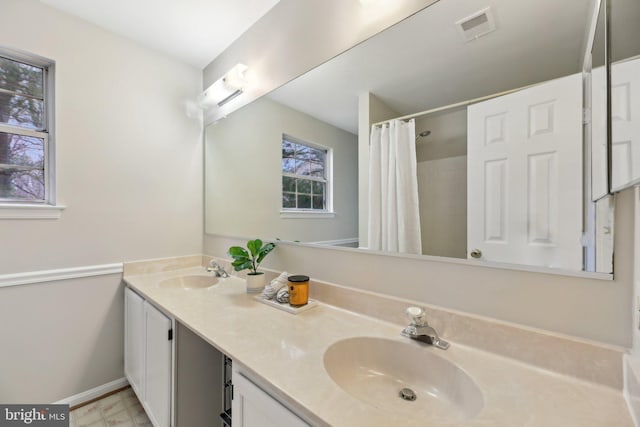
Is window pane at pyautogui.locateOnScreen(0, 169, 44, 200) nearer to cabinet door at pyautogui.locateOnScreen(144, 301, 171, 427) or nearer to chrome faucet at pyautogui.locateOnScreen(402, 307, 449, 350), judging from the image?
cabinet door at pyautogui.locateOnScreen(144, 301, 171, 427)

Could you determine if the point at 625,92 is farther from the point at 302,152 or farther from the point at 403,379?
the point at 302,152

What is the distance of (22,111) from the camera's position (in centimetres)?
154

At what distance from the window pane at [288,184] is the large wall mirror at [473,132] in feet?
0.68

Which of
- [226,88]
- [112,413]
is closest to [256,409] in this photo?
[112,413]

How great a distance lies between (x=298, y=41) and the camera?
1.44 metres

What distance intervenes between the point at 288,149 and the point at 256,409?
130 cm

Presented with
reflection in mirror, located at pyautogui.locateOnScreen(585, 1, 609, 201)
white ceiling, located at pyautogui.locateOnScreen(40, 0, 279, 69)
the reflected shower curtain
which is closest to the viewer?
reflection in mirror, located at pyautogui.locateOnScreen(585, 1, 609, 201)

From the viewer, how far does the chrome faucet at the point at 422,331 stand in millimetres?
864

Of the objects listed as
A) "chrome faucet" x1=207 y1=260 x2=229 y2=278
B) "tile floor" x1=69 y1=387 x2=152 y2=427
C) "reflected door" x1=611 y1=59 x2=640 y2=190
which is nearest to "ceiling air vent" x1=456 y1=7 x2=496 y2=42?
"reflected door" x1=611 y1=59 x2=640 y2=190

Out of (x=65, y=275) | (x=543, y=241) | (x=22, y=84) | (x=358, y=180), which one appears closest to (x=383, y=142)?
(x=358, y=180)

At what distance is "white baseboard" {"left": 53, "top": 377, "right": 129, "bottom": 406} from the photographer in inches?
63.2

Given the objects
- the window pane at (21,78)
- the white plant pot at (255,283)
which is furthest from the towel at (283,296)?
the window pane at (21,78)

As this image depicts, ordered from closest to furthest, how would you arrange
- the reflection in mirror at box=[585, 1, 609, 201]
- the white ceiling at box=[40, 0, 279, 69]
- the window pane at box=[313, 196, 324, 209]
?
1. the reflection in mirror at box=[585, 1, 609, 201]
2. the window pane at box=[313, 196, 324, 209]
3. the white ceiling at box=[40, 0, 279, 69]

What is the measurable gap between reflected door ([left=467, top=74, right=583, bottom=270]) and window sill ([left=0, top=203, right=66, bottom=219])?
84.4 inches
